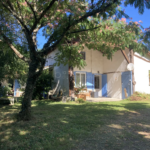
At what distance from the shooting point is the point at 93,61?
586 inches

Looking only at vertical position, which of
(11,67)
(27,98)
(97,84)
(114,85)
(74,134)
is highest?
(11,67)

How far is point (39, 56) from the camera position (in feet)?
16.4

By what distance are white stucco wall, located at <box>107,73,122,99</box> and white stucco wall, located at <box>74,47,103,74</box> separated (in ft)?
4.23

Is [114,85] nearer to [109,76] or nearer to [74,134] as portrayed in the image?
[109,76]

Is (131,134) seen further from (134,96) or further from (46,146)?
(134,96)

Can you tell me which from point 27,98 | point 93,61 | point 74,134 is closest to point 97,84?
point 93,61

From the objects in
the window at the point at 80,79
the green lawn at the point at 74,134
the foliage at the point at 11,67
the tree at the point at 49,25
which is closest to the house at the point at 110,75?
the window at the point at 80,79

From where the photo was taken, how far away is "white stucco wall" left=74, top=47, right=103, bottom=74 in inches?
566

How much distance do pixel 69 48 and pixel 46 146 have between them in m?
4.98

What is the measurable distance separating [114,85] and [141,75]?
261 cm

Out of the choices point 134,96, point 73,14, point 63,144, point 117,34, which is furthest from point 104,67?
point 63,144

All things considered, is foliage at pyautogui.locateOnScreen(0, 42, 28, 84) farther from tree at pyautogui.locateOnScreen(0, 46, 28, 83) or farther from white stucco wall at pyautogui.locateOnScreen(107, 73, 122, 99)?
white stucco wall at pyautogui.locateOnScreen(107, 73, 122, 99)

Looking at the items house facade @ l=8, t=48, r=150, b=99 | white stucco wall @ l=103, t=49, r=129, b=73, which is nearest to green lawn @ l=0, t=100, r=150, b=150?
house facade @ l=8, t=48, r=150, b=99

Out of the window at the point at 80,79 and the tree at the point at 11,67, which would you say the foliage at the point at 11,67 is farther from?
the window at the point at 80,79
